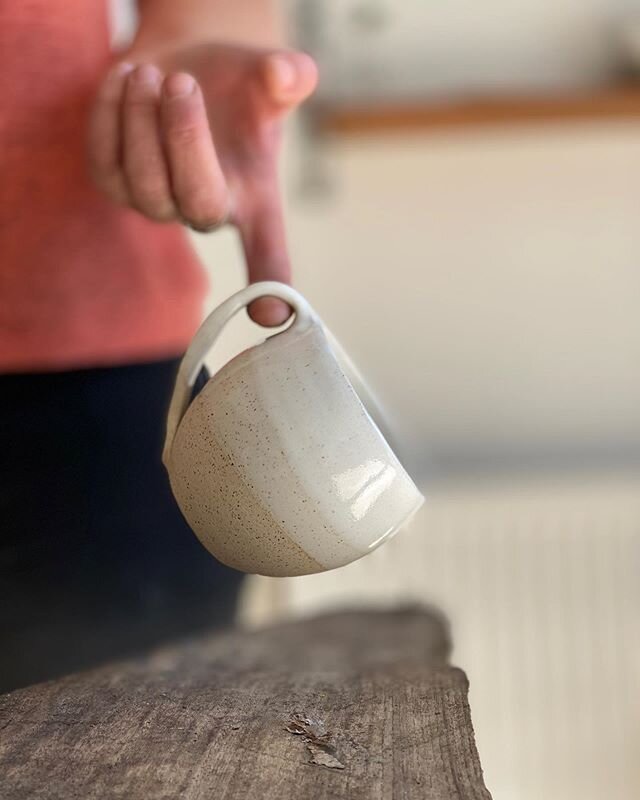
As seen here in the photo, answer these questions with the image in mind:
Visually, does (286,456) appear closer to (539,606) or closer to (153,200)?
(153,200)

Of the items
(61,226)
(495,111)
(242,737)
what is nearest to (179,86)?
(61,226)

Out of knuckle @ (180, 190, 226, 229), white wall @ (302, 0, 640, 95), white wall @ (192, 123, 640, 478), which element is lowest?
white wall @ (192, 123, 640, 478)

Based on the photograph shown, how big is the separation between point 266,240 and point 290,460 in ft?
0.51

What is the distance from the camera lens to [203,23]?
0.56m

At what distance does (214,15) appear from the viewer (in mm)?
573

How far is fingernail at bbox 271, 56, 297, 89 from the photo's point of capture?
1.46 ft

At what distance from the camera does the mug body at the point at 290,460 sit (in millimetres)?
357

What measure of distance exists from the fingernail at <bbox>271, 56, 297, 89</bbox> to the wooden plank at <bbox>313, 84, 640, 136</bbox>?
114 cm

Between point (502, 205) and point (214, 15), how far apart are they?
1.25 metres

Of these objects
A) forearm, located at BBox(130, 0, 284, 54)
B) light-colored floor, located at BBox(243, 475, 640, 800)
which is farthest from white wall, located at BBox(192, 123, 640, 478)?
forearm, located at BBox(130, 0, 284, 54)

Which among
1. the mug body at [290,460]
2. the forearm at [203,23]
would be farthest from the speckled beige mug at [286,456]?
the forearm at [203,23]

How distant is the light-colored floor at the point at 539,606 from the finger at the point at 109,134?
1343 mm

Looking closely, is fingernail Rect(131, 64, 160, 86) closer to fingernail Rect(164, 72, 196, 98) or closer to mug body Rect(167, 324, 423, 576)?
fingernail Rect(164, 72, 196, 98)

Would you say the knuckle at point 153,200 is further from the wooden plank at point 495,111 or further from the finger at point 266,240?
the wooden plank at point 495,111
